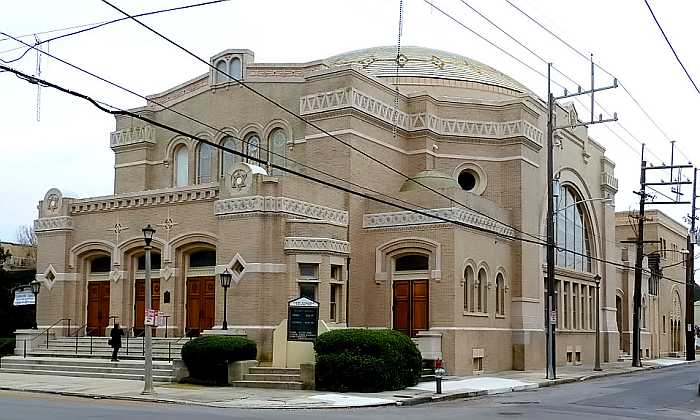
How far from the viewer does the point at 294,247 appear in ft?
105

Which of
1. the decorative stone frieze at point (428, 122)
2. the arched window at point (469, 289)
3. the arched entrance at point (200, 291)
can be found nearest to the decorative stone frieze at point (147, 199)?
the arched entrance at point (200, 291)

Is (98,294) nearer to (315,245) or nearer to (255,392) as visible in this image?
(315,245)

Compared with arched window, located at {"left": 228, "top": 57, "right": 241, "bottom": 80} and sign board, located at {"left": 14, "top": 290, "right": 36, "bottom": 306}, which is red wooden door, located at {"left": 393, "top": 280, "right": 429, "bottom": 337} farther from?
sign board, located at {"left": 14, "top": 290, "right": 36, "bottom": 306}

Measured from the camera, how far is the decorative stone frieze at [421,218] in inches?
1361

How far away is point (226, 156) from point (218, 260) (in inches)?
340

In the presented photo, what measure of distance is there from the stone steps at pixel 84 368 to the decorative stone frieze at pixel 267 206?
18.5 ft

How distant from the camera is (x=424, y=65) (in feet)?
146

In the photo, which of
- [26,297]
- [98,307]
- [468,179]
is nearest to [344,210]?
[468,179]

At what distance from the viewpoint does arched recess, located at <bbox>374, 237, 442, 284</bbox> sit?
34.4m

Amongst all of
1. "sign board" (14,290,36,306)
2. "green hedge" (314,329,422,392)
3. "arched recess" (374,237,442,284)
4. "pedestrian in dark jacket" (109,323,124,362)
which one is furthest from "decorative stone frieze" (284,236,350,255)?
"sign board" (14,290,36,306)

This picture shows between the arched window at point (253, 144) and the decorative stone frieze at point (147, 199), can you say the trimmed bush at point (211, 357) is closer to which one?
the decorative stone frieze at point (147, 199)

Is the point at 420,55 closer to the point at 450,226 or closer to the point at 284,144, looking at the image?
the point at 284,144

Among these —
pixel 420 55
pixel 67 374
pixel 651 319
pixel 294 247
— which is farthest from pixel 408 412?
pixel 651 319

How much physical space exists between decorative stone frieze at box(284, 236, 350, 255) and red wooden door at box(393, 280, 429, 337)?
3.01 metres
